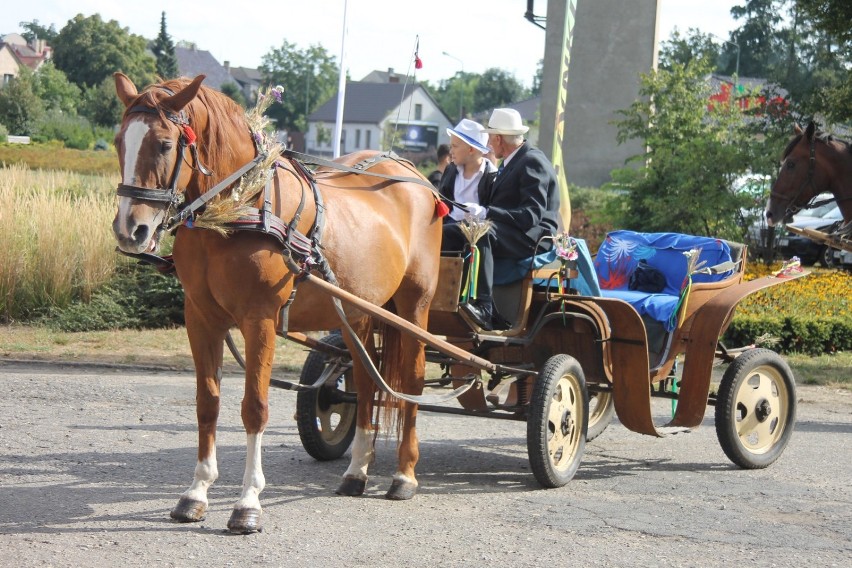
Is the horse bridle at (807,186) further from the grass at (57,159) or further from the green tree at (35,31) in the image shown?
the green tree at (35,31)

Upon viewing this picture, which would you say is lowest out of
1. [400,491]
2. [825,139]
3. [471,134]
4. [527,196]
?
[400,491]

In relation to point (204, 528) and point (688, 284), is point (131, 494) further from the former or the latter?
point (688, 284)

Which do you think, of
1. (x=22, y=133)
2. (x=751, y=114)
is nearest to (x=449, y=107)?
(x=22, y=133)

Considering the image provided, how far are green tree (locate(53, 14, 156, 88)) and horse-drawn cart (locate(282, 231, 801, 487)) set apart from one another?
229ft

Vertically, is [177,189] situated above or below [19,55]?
below

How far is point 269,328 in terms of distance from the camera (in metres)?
5.35

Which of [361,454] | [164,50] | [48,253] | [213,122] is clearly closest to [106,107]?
[48,253]

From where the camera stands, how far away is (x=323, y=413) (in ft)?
23.6

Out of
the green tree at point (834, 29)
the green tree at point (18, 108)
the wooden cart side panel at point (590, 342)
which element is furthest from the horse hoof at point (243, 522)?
the green tree at point (18, 108)

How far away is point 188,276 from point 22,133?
4726 centimetres

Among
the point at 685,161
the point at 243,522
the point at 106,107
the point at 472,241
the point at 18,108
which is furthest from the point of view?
the point at 18,108

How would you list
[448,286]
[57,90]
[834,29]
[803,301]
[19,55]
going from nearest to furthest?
[448,286], [803,301], [834,29], [57,90], [19,55]

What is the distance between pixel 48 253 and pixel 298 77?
94.1 meters

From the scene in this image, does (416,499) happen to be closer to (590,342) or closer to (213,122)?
(590,342)
